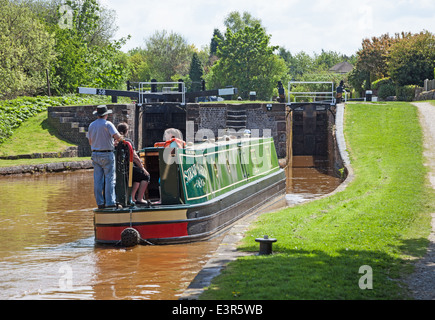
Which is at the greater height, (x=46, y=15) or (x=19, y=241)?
(x=46, y=15)

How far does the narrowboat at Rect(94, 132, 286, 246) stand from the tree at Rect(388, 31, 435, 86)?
94.8 ft

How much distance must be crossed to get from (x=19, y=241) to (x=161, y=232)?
2497 mm

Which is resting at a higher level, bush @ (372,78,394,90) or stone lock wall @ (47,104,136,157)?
bush @ (372,78,394,90)

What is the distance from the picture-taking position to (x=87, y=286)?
7281 mm

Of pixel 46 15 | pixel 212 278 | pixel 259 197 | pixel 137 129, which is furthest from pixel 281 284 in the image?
pixel 46 15

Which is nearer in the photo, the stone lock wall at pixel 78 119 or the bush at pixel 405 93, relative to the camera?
the stone lock wall at pixel 78 119

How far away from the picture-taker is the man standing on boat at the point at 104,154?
9.59 metres

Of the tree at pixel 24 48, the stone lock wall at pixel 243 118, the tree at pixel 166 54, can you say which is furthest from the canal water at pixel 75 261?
the tree at pixel 166 54

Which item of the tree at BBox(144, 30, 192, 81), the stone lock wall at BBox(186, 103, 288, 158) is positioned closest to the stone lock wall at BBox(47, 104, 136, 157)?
the stone lock wall at BBox(186, 103, 288, 158)

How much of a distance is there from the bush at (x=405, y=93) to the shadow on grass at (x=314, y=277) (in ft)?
103

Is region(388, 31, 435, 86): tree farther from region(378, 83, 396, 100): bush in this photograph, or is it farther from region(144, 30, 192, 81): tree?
region(144, 30, 192, 81): tree

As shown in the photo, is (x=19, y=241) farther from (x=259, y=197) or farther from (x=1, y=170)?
(x=1, y=170)

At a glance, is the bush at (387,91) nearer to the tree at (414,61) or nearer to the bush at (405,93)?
the tree at (414,61)

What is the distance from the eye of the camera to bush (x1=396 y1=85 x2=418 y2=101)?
37059 mm
